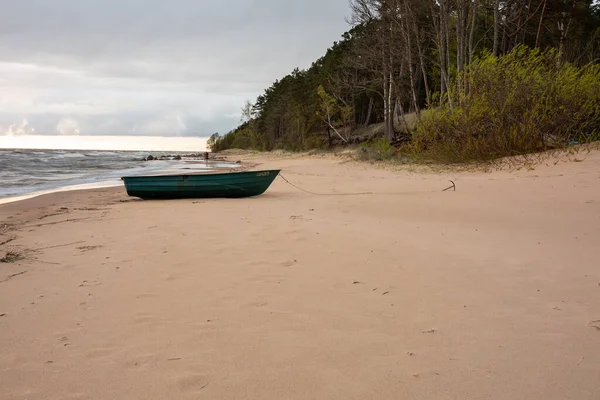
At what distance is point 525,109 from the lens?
43.4ft

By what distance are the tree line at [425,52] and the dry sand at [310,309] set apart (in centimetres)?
1056

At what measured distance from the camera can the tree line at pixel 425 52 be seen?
1986 cm

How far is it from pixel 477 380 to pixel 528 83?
13.3 meters

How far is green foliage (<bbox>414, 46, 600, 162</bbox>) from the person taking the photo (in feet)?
42.6

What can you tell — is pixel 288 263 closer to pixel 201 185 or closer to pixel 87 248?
pixel 87 248

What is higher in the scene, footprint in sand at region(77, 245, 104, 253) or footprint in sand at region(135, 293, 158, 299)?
footprint in sand at region(77, 245, 104, 253)

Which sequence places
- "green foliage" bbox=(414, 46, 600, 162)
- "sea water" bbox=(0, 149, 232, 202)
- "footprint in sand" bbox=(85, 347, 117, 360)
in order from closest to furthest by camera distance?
"footprint in sand" bbox=(85, 347, 117, 360) → "green foliage" bbox=(414, 46, 600, 162) → "sea water" bbox=(0, 149, 232, 202)

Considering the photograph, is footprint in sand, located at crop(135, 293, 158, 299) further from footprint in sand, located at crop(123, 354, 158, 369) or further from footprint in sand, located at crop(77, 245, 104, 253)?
footprint in sand, located at crop(77, 245, 104, 253)

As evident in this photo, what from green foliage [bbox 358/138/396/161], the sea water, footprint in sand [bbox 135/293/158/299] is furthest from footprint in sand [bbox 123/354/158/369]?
green foliage [bbox 358/138/396/161]

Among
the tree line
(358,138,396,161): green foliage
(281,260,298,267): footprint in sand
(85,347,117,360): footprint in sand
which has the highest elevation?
the tree line

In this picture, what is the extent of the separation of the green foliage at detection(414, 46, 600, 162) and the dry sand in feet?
23.2

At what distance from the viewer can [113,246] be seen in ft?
17.8

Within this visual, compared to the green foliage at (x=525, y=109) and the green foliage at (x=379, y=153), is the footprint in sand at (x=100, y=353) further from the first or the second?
the green foliage at (x=379, y=153)

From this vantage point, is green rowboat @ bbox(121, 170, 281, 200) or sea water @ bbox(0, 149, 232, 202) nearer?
green rowboat @ bbox(121, 170, 281, 200)
